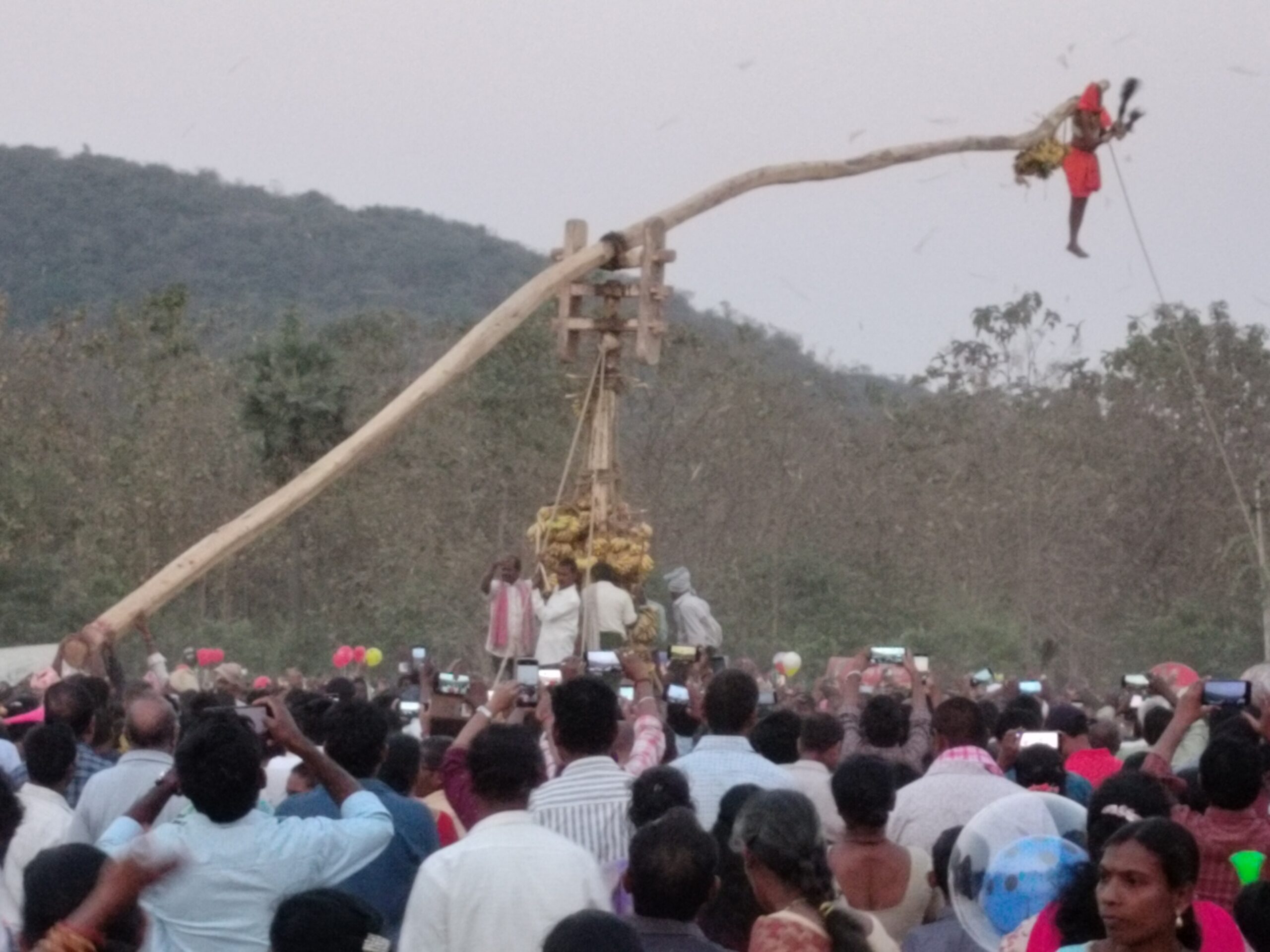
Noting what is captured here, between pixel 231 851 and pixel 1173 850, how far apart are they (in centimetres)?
229

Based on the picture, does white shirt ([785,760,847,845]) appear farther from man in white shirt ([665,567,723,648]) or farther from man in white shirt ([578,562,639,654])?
man in white shirt ([665,567,723,648])

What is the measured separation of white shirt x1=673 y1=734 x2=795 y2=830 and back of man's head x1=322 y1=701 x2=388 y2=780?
3.75 feet

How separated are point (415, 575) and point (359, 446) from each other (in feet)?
71.3

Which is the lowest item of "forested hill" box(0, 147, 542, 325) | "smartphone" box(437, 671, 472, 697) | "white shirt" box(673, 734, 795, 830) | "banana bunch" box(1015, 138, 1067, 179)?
"white shirt" box(673, 734, 795, 830)

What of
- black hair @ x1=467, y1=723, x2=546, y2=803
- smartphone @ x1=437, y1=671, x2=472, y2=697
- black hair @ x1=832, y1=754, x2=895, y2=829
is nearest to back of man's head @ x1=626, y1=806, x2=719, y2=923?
black hair @ x1=467, y1=723, x2=546, y2=803

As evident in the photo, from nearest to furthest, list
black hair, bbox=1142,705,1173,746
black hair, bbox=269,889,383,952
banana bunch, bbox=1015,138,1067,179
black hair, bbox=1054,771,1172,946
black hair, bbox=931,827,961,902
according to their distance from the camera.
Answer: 1. black hair, bbox=269,889,383,952
2. black hair, bbox=1054,771,1172,946
3. black hair, bbox=931,827,961,902
4. black hair, bbox=1142,705,1173,746
5. banana bunch, bbox=1015,138,1067,179

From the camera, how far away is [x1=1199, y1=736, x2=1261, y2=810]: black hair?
6.74m

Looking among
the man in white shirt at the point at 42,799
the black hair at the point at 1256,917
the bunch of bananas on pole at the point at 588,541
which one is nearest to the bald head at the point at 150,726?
the man in white shirt at the point at 42,799

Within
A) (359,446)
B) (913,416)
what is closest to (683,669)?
(359,446)

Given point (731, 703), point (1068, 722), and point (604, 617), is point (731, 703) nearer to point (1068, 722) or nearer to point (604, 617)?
point (1068, 722)

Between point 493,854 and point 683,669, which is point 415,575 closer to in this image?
point 683,669

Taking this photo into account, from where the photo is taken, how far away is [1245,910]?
5273 millimetres

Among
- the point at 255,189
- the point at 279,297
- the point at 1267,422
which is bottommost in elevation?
the point at 1267,422

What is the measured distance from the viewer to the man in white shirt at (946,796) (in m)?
7.45
